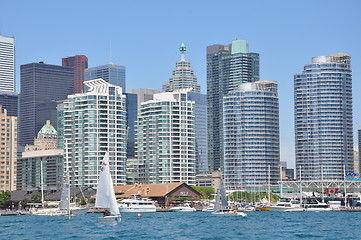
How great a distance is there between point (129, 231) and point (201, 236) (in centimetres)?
1548

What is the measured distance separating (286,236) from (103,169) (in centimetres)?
3842

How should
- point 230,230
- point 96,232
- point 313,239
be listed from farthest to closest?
point 230,230 < point 96,232 < point 313,239

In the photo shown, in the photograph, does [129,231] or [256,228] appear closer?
[129,231]

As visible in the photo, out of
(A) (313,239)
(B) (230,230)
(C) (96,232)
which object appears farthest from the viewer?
(B) (230,230)

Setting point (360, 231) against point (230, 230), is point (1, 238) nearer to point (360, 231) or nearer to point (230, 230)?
point (230, 230)

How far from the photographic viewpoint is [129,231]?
449 feet

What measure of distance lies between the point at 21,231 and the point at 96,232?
1905 centimetres

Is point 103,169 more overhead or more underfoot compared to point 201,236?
more overhead

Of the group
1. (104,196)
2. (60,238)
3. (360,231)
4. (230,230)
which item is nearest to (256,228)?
(230,230)

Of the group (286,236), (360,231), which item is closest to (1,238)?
(286,236)

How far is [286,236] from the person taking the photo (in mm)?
126562

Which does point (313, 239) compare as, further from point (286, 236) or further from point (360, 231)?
point (360, 231)

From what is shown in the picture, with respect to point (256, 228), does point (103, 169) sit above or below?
above

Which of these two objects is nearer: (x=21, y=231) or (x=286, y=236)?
(x=286, y=236)
